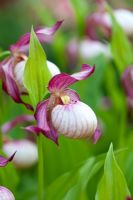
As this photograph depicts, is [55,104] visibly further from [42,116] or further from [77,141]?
[77,141]

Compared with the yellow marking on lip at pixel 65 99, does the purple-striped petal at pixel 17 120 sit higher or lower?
lower

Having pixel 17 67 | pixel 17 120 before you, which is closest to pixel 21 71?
pixel 17 67

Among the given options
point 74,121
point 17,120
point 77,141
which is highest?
point 74,121

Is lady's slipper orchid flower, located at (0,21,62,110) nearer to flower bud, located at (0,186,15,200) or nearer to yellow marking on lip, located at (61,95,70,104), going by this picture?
yellow marking on lip, located at (61,95,70,104)

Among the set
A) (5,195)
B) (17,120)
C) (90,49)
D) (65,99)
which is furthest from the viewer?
(90,49)

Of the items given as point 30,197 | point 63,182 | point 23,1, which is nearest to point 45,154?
point 30,197

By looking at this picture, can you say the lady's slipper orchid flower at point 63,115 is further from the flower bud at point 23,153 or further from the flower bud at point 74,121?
the flower bud at point 23,153

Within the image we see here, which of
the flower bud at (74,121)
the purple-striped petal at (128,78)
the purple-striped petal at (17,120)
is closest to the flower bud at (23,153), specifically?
the purple-striped petal at (17,120)
